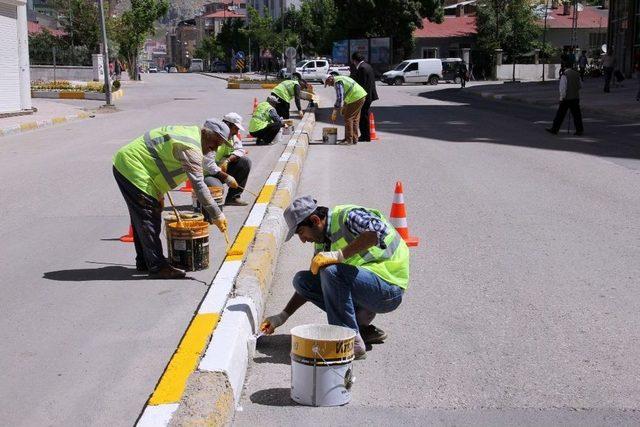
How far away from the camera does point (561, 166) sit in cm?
1422

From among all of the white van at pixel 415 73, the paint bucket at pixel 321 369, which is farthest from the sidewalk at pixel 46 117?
the white van at pixel 415 73

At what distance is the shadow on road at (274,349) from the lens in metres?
5.36

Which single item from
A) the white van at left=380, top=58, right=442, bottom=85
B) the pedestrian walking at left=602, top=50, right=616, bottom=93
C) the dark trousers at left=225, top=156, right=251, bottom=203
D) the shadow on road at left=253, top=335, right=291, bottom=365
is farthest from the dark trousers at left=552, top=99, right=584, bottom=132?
the white van at left=380, top=58, right=442, bottom=85

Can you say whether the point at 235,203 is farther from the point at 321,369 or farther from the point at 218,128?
the point at 321,369

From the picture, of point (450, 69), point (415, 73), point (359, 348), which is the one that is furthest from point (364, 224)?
point (450, 69)

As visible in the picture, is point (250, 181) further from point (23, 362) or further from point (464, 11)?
point (464, 11)

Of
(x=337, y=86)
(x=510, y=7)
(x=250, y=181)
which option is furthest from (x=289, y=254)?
(x=510, y=7)

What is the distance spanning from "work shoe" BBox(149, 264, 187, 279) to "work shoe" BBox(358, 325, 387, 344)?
2.25 meters

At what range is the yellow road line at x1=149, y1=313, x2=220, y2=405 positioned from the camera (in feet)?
13.8

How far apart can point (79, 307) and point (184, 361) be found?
6.64 feet

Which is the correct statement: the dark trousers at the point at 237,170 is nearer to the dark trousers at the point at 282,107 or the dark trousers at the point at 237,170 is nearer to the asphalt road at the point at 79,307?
the asphalt road at the point at 79,307

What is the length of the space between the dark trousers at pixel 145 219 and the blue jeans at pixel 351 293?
2.23 meters

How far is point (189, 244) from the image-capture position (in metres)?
7.29

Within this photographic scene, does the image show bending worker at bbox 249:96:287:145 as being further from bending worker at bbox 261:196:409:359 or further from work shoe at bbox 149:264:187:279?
bending worker at bbox 261:196:409:359
